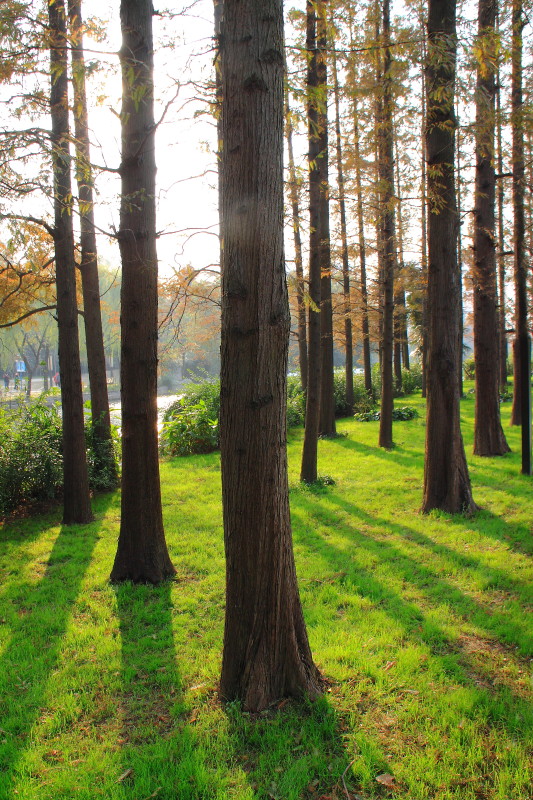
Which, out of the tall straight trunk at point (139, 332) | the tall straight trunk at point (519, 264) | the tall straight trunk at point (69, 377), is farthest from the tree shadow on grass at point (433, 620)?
the tall straight trunk at point (519, 264)

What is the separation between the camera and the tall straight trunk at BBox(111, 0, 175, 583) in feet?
15.6

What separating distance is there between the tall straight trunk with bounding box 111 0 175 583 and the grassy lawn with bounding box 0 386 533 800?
0.47m

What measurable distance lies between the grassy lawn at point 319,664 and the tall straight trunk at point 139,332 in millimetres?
473

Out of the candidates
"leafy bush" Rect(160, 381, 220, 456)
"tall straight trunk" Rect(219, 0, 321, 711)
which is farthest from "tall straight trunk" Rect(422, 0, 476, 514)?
"leafy bush" Rect(160, 381, 220, 456)

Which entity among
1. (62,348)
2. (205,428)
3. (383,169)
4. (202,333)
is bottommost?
(205,428)

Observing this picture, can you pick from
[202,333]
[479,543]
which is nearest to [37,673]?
[479,543]

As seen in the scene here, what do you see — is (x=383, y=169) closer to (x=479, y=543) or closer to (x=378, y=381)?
(x=479, y=543)

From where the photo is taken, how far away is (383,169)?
11.0 meters

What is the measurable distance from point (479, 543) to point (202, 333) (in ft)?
36.7

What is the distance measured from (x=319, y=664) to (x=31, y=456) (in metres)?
6.21

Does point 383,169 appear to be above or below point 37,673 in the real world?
above

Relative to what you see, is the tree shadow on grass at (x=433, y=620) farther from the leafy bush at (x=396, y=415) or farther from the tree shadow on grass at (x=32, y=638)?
the leafy bush at (x=396, y=415)

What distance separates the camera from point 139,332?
4.82 meters

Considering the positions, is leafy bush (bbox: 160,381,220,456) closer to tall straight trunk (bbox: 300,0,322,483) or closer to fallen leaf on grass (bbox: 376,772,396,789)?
tall straight trunk (bbox: 300,0,322,483)
